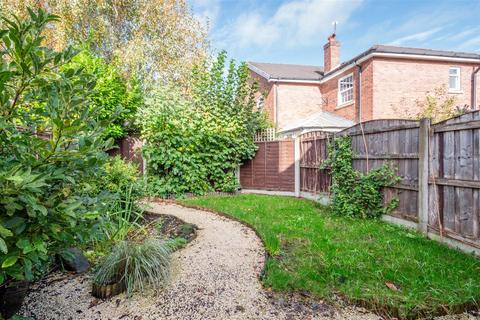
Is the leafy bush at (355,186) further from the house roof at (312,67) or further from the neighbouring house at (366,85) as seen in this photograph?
the house roof at (312,67)

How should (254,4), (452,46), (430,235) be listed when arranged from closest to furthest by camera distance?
(430,235), (254,4), (452,46)

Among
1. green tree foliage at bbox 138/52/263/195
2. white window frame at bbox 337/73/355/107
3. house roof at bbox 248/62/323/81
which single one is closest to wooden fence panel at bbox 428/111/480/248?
green tree foliage at bbox 138/52/263/195

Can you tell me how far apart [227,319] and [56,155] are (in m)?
1.85

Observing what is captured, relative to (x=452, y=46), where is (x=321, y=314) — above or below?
below

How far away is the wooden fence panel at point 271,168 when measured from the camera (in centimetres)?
948

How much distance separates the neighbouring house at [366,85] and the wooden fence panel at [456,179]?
790cm

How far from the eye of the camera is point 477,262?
3.46m

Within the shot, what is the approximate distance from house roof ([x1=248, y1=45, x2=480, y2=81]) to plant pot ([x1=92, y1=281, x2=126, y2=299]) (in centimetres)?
1309

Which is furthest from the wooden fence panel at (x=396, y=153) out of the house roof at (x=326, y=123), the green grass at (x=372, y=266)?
the house roof at (x=326, y=123)

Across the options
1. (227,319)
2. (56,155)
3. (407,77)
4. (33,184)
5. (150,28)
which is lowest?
(227,319)

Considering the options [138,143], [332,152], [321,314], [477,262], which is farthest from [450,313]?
[138,143]

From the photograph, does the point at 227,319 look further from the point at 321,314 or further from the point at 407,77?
the point at 407,77

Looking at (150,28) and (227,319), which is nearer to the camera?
(227,319)

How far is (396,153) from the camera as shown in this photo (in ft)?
17.2
